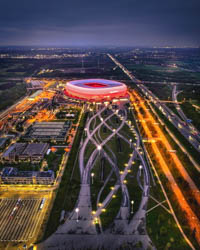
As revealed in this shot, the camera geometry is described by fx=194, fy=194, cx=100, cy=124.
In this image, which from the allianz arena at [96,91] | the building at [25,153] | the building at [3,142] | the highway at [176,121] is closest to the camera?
the building at [25,153]

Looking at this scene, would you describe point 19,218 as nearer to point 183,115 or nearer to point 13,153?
point 13,153

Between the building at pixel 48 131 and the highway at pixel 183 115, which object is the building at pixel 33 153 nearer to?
the building at pixel 48 131

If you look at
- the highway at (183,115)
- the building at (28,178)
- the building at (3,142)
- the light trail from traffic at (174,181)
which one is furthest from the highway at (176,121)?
the building at (3,142)

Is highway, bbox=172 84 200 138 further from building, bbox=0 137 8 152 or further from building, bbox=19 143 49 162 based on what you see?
building, bbox=0 137 8 152

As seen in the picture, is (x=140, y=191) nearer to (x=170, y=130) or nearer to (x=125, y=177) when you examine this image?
(x=125, y=177)

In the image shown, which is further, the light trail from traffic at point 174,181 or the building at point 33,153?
the building at point 33,153

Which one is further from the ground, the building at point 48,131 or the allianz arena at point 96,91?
the allianz arena at point 96,91

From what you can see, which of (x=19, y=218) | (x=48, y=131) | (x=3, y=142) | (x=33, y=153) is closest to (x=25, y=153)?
(x=33, y=153)
